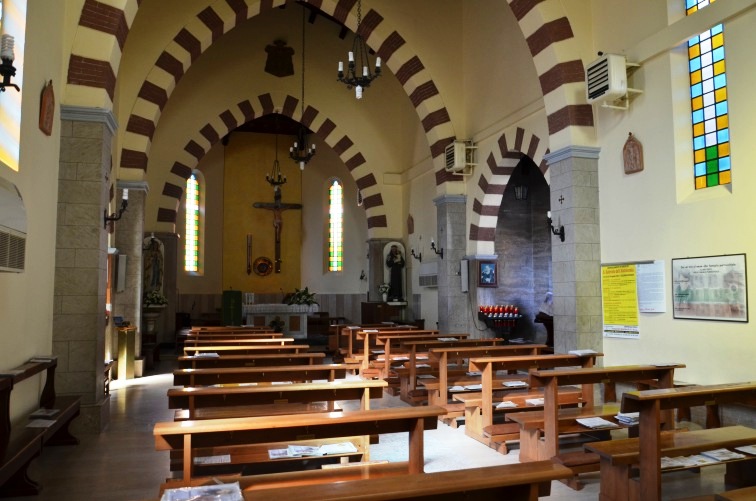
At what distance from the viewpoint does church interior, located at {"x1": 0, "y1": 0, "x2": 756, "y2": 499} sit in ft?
17.0

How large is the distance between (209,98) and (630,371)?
37.0 feet

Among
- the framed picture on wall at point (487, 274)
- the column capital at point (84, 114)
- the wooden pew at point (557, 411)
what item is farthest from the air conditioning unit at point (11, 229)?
the framed picture on wall at point (487, 274)

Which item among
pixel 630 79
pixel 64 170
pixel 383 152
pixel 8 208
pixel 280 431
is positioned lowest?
pixel 280 431

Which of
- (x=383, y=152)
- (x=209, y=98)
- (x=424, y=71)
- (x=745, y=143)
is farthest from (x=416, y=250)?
(x=745, y=143)

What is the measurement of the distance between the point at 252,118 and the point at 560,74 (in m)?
8.28

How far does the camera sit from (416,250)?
520 inches

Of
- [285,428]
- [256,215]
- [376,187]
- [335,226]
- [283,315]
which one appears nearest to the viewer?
[285,428]

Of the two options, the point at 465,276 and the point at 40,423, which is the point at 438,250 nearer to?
the point at 465,276

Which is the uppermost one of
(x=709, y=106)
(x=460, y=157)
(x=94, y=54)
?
(x=460, y=157)

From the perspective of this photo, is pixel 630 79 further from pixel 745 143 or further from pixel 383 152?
pixel 383 152

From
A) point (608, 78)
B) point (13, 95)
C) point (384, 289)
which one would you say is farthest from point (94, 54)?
point (384, 289)

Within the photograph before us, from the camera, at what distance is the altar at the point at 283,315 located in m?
12.1

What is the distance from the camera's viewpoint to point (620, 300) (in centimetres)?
683

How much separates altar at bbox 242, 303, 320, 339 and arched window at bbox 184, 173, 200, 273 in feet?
13.1
